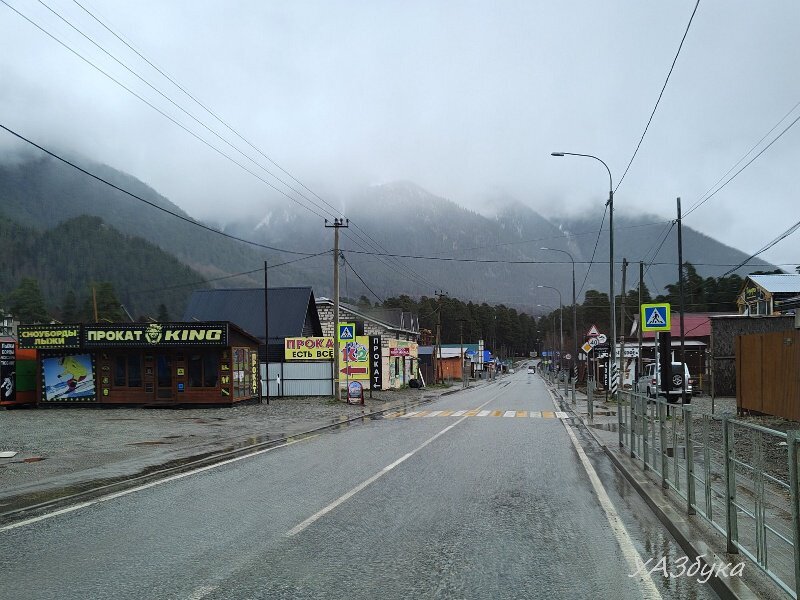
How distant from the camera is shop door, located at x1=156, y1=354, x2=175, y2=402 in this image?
1241 inches

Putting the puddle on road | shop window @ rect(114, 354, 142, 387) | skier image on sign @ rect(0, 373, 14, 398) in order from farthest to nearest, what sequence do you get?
shop window @ rect(114, 354, 142, 387)
skier image on sign @ rect(0, 373, 14, 398)
the puddle on road

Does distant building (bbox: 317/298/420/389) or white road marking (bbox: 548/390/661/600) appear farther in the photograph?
distant building (bbox: 317/298/420/389)

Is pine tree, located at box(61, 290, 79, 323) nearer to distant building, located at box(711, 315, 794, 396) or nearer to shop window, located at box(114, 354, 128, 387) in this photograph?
shop window, located at box(114, 354, 128, 387)

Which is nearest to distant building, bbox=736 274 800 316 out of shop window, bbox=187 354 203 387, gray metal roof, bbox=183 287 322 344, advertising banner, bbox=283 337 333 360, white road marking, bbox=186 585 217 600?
advertising banner, bbox=283 337 333 360

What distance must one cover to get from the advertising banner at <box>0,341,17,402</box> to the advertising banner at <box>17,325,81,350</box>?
2.70 feet

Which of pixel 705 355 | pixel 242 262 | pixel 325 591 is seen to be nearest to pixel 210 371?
pixel 325 591

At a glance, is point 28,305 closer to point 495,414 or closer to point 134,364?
point 134,364

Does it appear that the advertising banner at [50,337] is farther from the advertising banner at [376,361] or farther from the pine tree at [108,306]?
the pine tree at [108,306]

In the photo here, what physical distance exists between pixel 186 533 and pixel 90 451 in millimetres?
9424

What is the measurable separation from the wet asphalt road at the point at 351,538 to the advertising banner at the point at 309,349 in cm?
2733

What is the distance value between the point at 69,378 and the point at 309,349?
42.7 ft

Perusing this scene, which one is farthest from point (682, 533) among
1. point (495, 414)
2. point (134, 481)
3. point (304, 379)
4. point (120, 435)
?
point (304, 379)

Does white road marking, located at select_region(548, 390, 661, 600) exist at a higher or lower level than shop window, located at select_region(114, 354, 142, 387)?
lower

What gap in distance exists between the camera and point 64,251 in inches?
4847
